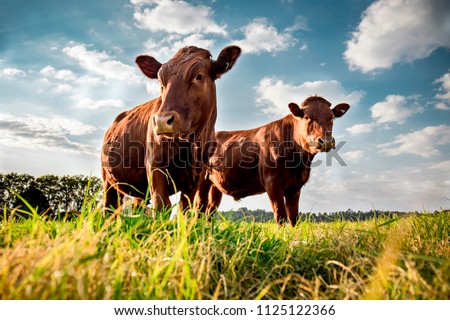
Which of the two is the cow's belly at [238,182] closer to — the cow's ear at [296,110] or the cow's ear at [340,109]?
the cow's ear at [296,110]

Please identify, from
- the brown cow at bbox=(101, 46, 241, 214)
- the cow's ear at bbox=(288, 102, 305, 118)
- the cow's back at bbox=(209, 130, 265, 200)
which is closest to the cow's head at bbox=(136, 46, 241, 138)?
the brown cow at bbox=(101, 46, 241, 214)

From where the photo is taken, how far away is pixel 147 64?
6.01 m

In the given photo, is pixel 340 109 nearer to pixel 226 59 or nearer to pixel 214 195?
pixel 214 195

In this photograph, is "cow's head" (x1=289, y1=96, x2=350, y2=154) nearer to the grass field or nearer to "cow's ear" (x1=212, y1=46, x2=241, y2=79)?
"cow's ear" (x1=212, y1=46, x2=241, y2=79)

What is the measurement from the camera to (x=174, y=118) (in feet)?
14.3

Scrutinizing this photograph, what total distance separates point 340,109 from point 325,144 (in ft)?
7.25

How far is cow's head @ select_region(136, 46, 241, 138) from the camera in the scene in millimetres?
4391

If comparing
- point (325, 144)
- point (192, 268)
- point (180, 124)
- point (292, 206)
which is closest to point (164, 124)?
point (180, 124)

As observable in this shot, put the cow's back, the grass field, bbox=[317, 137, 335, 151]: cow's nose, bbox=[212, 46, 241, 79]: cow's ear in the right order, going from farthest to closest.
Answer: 1. the cow's back
2. bbox=[317, 137, 335, 151]: cow's nose
3. bbox=[212, 46, 241, 79]: cow's ear
4. the grass field

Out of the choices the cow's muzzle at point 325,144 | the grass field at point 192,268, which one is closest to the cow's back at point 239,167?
the cow's muzzle at point 325,144

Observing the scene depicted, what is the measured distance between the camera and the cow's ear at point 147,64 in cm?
596

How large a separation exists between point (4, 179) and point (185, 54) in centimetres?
1499

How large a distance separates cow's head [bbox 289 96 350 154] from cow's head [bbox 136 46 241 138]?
3.28 meters
